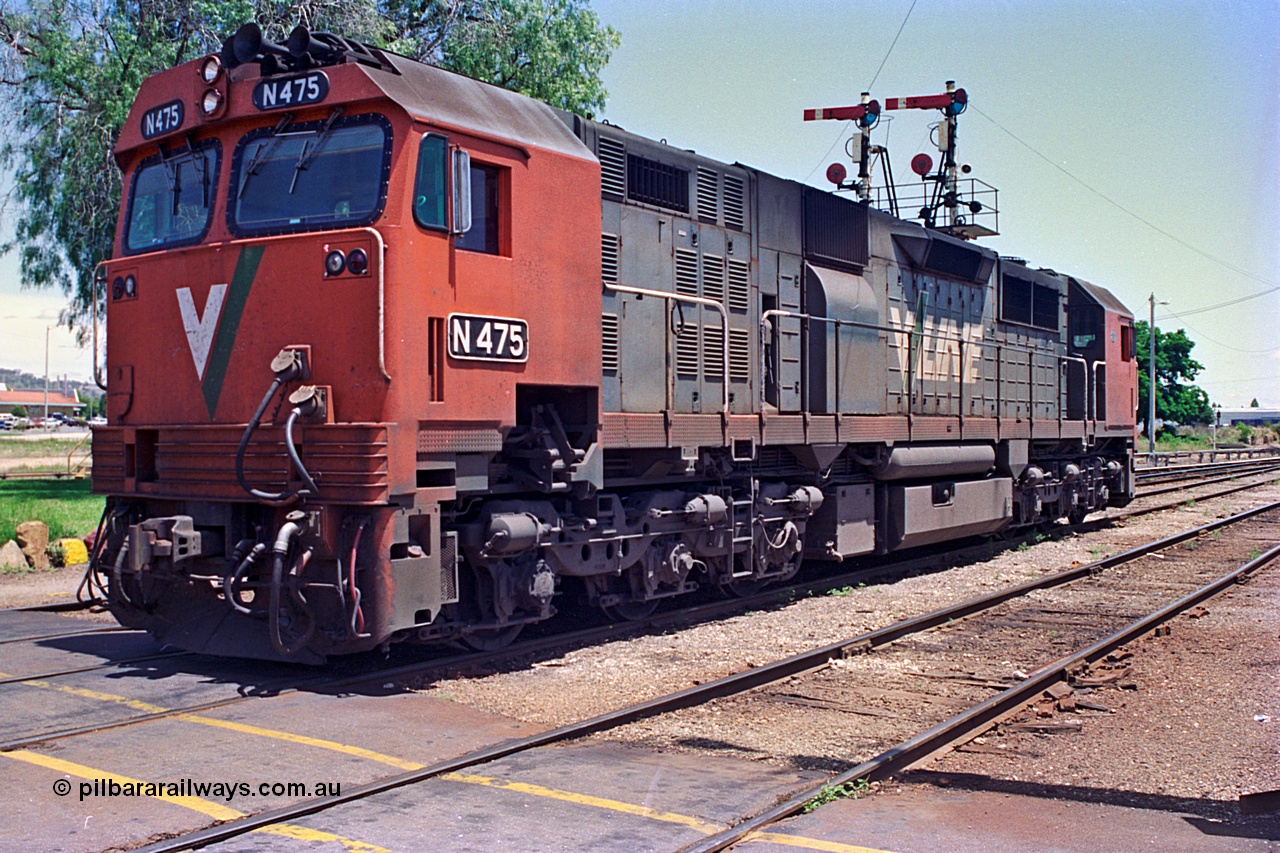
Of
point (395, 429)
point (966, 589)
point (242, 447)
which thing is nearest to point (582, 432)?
point (395, 429)

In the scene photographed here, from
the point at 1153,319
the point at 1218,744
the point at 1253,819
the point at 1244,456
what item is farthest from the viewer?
the point at 1244,456

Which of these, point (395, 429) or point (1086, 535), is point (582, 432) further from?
point (1086, 535)

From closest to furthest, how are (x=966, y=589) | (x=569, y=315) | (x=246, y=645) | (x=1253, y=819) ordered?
(x=1253, y=819), (x=246, y=645), (x=569, y=315), (x=966, y=589)

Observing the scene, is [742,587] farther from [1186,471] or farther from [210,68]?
[1186,471]

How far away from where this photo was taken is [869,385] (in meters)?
12.4

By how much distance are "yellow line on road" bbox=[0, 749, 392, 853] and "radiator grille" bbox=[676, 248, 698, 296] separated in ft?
19.9

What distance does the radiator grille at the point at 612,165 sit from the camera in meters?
9.08

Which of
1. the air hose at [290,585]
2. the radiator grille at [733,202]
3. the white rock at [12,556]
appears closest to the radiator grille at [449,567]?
the air hose at [290,585]

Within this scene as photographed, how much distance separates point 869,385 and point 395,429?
694 centimetres

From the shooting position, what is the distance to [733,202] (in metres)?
10.7

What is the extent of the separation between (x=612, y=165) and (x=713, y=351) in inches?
77.1

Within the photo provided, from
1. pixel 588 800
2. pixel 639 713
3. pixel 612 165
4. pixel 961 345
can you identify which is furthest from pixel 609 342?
pixel 961 345

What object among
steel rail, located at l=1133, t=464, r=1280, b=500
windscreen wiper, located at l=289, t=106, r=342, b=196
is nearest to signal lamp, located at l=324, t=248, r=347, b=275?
windscreen wiper, located at l=289, t=106, r=342, b=196

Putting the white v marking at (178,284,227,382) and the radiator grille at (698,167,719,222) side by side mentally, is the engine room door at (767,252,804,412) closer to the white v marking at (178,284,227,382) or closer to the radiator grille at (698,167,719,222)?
the radiator grille at (698,167,719,222)
